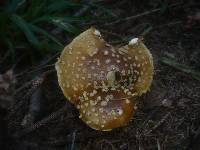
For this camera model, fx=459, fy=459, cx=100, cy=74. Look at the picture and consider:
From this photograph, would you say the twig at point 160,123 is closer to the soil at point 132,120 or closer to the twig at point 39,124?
the soil at point 132,120

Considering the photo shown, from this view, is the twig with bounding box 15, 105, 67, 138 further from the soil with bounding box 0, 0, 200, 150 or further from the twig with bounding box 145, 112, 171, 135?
the twig with bounding box 145, 112, 171, 135

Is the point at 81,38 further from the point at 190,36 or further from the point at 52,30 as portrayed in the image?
the point at 190,36

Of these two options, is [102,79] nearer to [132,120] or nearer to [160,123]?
[132,120]

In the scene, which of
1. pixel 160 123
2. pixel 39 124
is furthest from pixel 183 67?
pixel 39 124

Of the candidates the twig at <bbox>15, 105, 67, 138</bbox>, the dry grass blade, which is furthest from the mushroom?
the dry grass blade

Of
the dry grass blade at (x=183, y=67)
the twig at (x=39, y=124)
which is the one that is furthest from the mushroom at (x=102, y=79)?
the dry grass blade at (x=183, y=67)

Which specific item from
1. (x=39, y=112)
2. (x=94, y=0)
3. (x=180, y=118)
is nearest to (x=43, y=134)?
(x=39, y=112)
